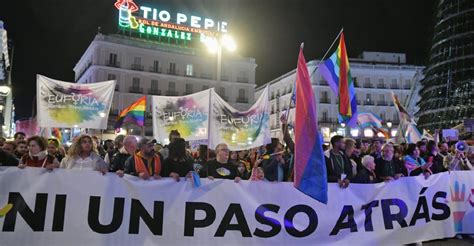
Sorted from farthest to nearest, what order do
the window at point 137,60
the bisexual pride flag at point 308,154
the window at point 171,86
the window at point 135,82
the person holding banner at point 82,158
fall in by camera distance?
the window at point 171,86
the window at point 137,60
the window at point 135,82
the person holding banner at point 82,158
the bisexual pride flag at point 308,154

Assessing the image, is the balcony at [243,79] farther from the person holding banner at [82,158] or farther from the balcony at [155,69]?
the person holding banner at [82,158]

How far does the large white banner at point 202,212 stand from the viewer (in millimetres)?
5254

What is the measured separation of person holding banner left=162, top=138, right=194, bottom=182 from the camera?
230 inches

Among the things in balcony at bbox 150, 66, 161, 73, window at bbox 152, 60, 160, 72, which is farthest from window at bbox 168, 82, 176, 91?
window at bbox 152, 60, 160, 72

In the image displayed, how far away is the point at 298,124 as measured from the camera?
5410mm

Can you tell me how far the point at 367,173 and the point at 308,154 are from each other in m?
1.94

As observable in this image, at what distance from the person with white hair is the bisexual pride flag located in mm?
1653

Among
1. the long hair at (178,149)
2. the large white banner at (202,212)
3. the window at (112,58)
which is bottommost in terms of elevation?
the large white banner at (202,212)

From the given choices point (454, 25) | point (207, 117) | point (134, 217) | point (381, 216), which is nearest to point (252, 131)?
point (207, 117)

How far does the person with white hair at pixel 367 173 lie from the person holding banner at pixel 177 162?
9.26 ft

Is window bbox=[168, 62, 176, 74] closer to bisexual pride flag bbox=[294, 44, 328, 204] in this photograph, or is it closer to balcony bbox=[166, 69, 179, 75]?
balcony bbox=[166, 69, 179, 75]

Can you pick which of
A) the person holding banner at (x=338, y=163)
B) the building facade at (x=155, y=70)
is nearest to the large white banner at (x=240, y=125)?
the person holding banner at (x=338, y=163)

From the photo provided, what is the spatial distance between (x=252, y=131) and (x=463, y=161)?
4872 mm

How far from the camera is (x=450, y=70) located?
37406 mm
